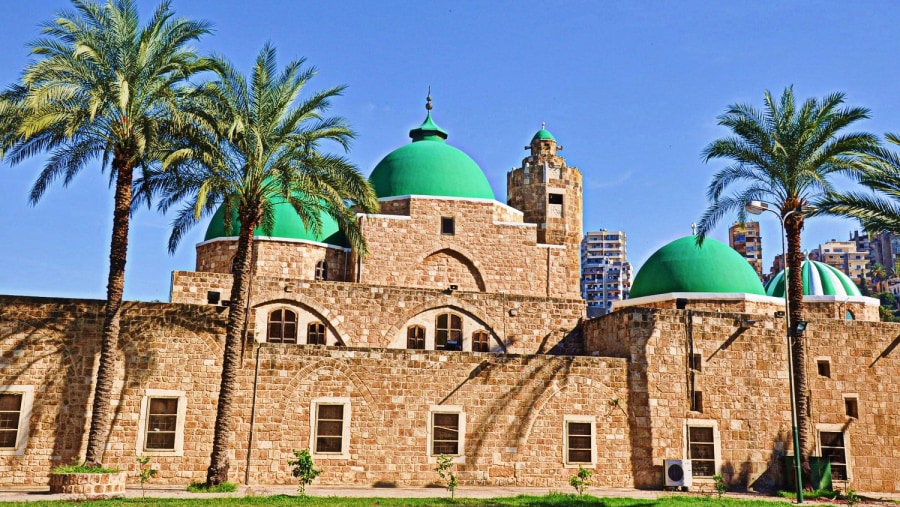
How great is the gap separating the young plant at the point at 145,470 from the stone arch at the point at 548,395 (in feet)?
24.9

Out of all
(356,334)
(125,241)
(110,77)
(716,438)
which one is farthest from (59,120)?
(716,438)

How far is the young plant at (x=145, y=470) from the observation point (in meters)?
14.8

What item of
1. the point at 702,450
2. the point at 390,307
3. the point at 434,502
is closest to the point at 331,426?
the point at 434,502

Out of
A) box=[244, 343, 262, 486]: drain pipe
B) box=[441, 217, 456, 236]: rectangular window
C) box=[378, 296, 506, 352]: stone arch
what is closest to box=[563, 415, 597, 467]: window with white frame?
box=[378, 296, 506, 352]: stone arch

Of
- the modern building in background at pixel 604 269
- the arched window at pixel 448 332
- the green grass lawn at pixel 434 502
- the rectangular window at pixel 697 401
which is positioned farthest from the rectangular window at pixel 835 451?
the modern building in background at pixel 604 269

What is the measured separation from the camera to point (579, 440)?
1880 centimetres

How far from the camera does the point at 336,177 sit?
17531 millimetres

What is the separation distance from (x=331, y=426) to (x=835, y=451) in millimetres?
12016

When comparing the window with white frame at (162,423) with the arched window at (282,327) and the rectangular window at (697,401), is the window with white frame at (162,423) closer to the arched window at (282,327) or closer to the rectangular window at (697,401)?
the arched window at (282,327)

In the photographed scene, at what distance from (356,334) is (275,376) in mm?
3901

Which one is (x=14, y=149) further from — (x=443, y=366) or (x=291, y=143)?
(x=443, y=366)

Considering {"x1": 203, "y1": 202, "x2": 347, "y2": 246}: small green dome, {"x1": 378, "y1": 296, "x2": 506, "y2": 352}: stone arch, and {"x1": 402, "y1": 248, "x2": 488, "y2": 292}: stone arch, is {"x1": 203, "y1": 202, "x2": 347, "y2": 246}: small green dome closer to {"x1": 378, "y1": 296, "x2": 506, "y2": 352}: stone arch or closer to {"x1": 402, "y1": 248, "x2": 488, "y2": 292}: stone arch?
{"x1": 402, "y1": 248, "x2": 488, "y2": 292}: stone arch

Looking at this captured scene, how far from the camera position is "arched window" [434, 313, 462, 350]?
72.0ft

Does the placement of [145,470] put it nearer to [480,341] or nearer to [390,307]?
[390,307]
